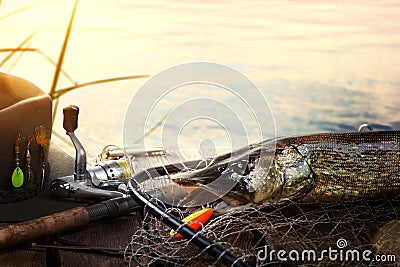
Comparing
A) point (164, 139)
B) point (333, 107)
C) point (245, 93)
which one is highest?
point (245, 93)

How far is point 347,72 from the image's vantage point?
2.17 metres

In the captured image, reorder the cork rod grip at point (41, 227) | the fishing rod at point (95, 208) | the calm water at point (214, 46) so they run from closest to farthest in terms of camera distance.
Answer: the fishing rod at point (95, 208)
the cork rod grip at point (41, 227)
the calm water at point (214, 46)

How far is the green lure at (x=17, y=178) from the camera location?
51.1 inches

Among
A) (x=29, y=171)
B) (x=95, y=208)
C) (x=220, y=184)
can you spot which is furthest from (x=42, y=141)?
(x=220, y=184)

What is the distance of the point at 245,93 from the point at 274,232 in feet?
1.11

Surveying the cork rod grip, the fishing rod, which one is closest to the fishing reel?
the fishing rod

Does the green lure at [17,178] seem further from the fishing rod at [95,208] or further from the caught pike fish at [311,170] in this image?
the caught pike fish at [311,170]

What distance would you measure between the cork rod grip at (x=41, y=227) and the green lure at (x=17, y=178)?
284mm

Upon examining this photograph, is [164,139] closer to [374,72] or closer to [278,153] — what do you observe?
[278,153]

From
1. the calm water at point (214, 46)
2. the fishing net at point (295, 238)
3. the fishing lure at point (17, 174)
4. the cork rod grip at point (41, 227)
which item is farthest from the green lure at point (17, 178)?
the calm water at point (214, 46)

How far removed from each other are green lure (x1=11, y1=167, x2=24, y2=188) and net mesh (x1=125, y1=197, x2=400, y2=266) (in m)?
0.38

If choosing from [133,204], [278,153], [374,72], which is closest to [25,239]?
[133,204]

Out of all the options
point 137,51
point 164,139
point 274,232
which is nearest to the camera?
point 274,232

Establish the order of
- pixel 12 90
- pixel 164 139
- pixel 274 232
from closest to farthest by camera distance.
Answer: pixel 274 232 → pixel 164 139 → pixel 12 90
